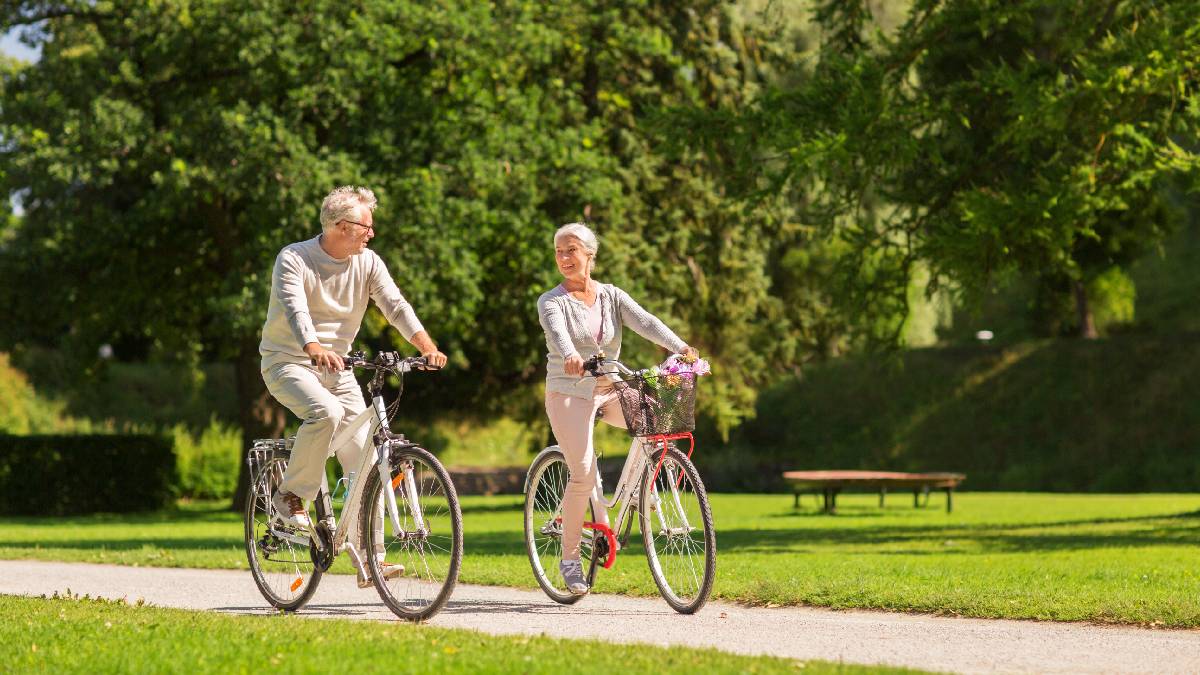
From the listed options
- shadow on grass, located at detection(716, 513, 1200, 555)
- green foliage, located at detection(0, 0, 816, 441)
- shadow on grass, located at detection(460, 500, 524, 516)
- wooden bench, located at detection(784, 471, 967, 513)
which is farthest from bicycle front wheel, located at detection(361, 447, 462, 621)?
shadow on grass, located at detection(460, 500, 524, 516)

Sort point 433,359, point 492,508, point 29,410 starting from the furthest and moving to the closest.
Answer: point 29,410
point 492,508
point 433,359

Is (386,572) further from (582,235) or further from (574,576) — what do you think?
(582,235)

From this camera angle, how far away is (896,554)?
1438 centimetres

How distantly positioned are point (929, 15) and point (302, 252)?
40.6 feet

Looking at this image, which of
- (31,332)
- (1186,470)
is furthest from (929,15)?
(1186,470)

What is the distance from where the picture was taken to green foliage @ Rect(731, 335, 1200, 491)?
126 ft

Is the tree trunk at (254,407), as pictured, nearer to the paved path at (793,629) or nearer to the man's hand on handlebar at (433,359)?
the paved path at (793,629)

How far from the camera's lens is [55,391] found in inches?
1437

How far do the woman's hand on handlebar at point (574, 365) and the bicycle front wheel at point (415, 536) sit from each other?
32.7 inches

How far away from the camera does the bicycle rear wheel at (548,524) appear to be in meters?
9.03

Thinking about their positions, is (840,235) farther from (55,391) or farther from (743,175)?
(55,391)

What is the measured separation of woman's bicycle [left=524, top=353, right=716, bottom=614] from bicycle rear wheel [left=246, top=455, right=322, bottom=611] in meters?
1.31

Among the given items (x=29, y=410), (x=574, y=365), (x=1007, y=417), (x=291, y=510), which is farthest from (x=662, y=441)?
(x=1007, y=417)

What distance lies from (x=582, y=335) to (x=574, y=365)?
0.50 meters
